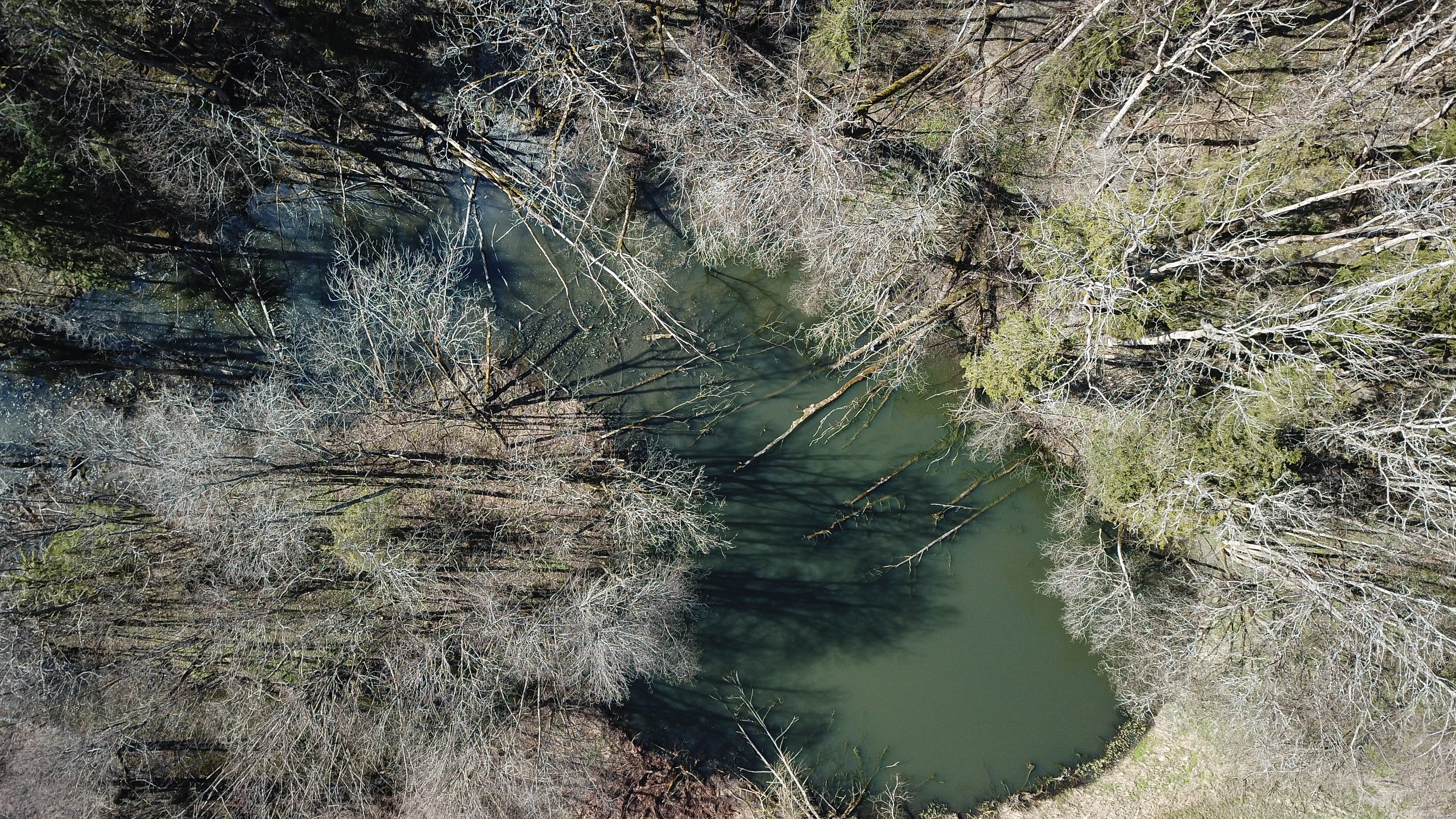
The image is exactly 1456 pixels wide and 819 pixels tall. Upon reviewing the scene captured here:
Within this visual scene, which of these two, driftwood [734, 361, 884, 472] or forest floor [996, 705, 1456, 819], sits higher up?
driftwood [734, 361, 884, 472]

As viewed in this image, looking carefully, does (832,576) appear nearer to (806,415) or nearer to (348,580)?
(806,415)

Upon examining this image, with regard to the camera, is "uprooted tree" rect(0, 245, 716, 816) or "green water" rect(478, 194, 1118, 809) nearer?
"uprooted tree" rect(0, 245, 716, 816)

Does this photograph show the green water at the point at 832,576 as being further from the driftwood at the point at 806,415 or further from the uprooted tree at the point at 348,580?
the uprooted tree at the point at 348,580

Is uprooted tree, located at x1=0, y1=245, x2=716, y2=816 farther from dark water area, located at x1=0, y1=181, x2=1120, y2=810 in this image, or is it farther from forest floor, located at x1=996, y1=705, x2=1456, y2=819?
forest floor, located at x1=996, y1=705, x2=1456, y2=819

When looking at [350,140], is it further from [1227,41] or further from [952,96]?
[1227,41]

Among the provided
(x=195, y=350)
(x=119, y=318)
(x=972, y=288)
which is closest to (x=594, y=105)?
(x=972, y=288)

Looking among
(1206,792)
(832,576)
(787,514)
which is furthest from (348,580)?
(1206,792)

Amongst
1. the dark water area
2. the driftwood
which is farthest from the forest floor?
the driftwood
